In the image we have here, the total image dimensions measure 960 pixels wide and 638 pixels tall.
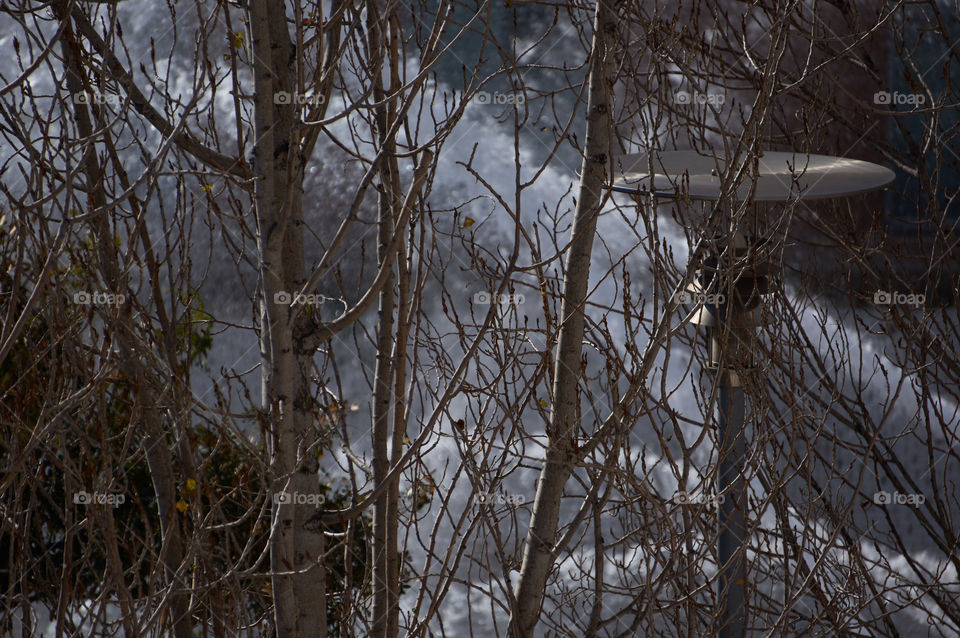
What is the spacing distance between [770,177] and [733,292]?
398 millimetres

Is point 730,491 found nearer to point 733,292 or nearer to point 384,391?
point 733,292

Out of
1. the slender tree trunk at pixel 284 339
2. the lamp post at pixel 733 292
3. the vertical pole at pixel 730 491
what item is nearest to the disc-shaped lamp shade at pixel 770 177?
the lamp post at pixel 733 292

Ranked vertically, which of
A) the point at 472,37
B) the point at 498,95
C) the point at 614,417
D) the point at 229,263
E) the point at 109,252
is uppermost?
the point at 472,37

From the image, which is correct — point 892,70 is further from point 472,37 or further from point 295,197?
point 295,197

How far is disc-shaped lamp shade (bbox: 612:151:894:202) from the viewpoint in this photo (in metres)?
1.67

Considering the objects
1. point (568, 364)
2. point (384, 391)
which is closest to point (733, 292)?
point (568, 364)

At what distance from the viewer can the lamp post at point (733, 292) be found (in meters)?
1.59

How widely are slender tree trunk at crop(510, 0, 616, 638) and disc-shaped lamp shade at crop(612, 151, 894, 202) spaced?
0.07m

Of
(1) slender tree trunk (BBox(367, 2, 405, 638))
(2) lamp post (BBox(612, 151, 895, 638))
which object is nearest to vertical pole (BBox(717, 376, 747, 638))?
(2) lamp post (BBox(612, 151, 895, 638))

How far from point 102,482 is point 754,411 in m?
1.11

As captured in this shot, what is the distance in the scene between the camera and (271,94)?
1.30 meters

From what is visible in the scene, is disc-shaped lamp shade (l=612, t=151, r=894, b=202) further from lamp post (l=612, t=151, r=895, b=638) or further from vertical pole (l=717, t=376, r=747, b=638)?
vertical pole (l=717, t=376, r=747, b=638)

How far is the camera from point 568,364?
1.66 meters

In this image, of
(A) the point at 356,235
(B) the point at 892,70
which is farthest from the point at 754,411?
(A) the point at 356,235
